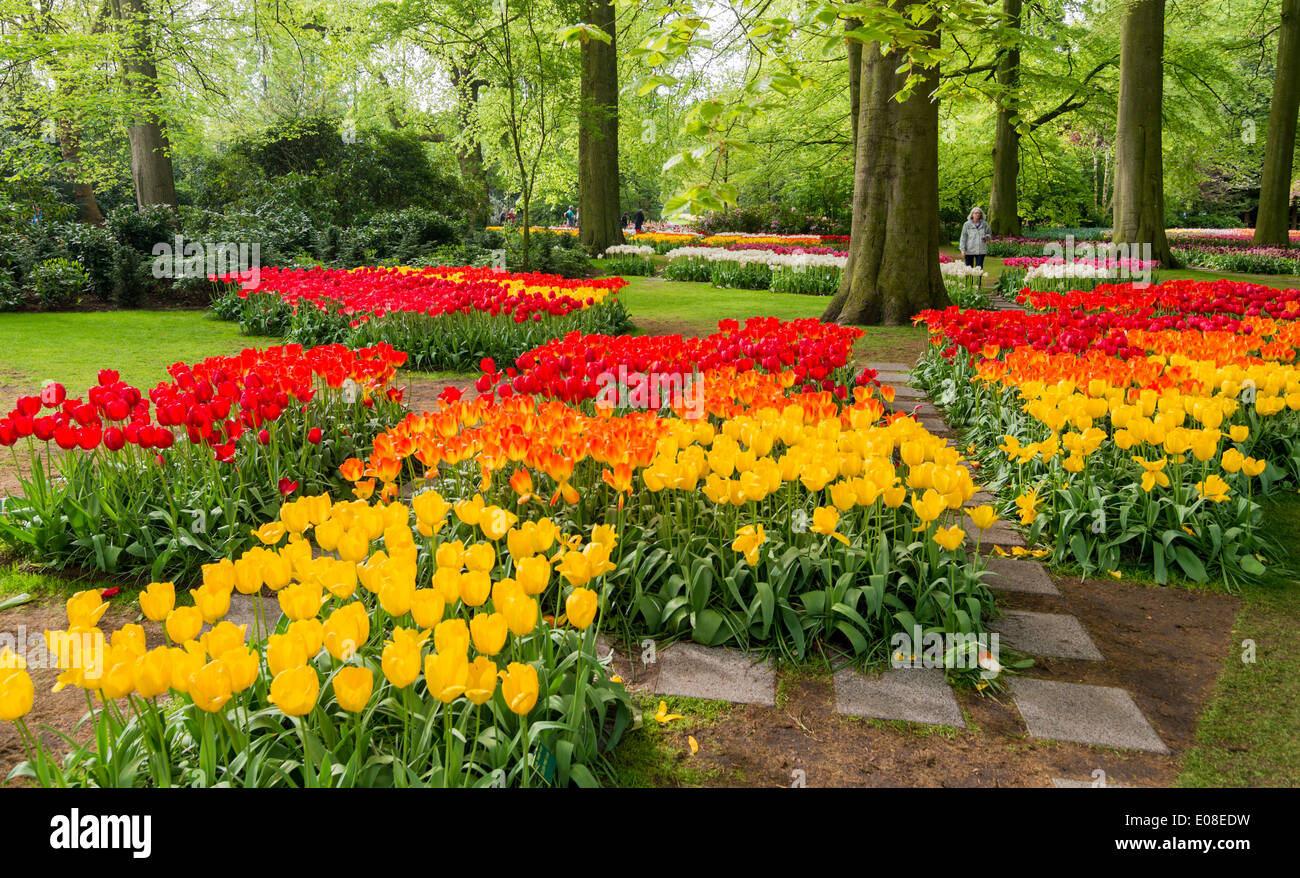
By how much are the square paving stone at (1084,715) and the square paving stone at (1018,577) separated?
0.70 m

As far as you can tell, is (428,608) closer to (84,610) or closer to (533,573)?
(533,573)

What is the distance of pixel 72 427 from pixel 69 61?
16.4 metres

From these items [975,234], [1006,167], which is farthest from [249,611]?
[1006,167]

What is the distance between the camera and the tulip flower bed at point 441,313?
8.10 m

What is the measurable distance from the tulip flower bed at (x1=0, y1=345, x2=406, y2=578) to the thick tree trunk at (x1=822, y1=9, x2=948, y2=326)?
7721 millimetres

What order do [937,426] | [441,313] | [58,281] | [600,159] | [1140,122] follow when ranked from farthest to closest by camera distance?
[600,159]
[1140,122]
[58,281]
[441,313]
[937,426]

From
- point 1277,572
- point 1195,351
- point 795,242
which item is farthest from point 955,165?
point 1277,572

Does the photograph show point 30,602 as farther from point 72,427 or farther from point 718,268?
point 718,268

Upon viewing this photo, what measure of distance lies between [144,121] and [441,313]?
42.3ft

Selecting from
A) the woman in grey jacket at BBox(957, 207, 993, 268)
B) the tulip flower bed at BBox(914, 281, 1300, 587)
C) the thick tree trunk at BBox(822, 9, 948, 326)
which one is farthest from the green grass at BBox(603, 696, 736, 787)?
the woman in grey jacket at BBox(957, 207, 993, 268)

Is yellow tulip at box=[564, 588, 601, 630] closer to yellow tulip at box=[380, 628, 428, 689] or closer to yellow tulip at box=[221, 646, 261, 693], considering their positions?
yellow tulip at box=[380, 628, 428, 689]

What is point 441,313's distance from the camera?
788 cm

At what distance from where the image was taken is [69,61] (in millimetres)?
15562

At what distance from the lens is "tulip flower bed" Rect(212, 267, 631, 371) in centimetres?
810
